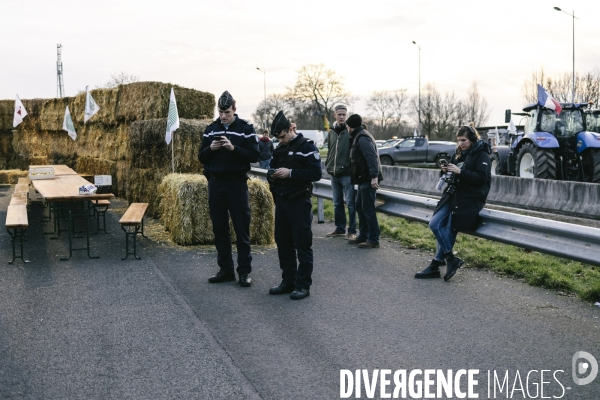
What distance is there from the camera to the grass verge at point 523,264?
7.22 metres

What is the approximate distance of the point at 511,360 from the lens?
4953 mm

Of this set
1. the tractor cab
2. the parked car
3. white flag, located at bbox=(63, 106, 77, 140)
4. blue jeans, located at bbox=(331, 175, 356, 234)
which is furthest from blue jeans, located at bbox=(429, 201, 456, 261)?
the parked car

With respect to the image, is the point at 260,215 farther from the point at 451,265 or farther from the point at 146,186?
the point at 146,186

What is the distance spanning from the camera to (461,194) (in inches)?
303

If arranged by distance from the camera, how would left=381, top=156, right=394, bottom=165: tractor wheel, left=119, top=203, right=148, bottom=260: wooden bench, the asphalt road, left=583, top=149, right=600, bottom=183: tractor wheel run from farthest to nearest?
left=381, top=156, right=394, bottom=165: tractor wheel
left=583, top=149, right=600, bottom=183: tractor wheel
left=119, top=203, right=148, bottom=260: wooden bench
the asphalt road

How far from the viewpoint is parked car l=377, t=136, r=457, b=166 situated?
35625 millimetres

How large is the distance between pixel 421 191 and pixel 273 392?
51.9 feet

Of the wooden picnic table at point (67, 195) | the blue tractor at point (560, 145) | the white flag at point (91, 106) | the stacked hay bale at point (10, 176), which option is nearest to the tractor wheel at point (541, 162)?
the blue tractor at point (560, 145)

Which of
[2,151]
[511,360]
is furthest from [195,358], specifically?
[2,151]

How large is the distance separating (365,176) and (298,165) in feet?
9.94

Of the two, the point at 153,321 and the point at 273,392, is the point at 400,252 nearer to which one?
the point at 153,321

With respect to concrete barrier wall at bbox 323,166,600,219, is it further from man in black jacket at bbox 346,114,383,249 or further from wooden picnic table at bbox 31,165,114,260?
wooden picnic table at bbox 31,165,114,260

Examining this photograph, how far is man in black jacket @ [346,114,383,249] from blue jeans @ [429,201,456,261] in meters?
1.97

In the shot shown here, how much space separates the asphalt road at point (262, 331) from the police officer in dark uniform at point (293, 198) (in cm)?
28
